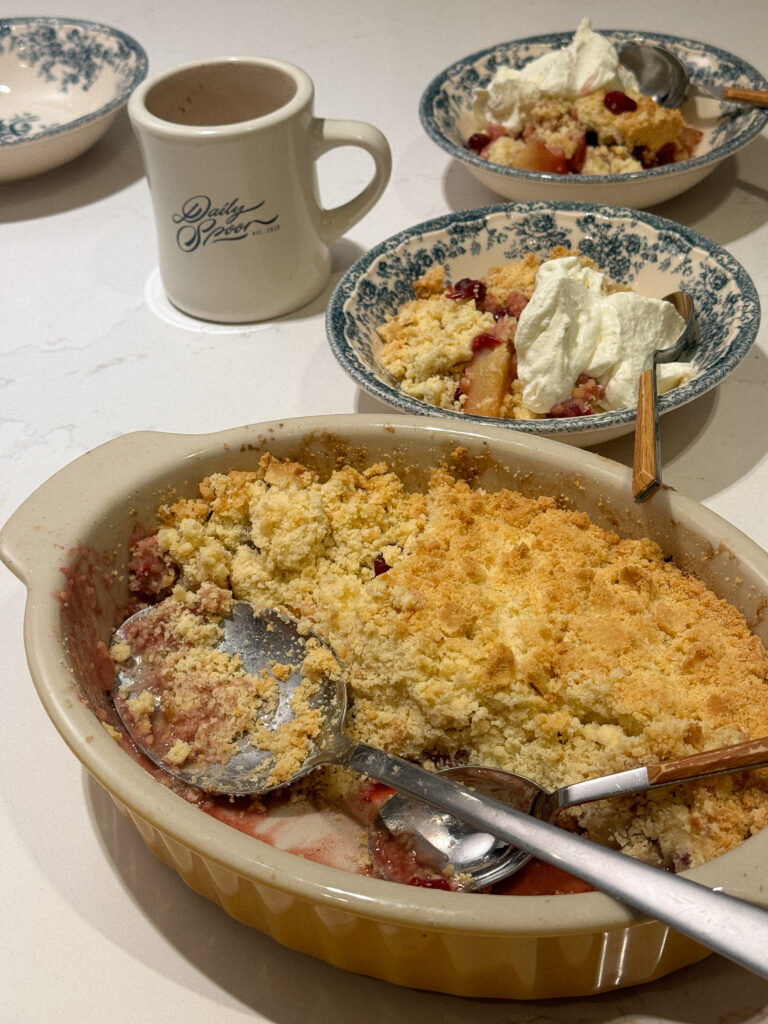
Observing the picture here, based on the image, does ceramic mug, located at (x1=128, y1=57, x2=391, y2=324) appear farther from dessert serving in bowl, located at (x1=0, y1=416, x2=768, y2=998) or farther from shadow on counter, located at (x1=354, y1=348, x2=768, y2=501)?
dessert serving in bowl, located at (x1=0, y1=416, x2=768, y2=998)

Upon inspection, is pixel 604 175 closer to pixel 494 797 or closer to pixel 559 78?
pixel 559 78

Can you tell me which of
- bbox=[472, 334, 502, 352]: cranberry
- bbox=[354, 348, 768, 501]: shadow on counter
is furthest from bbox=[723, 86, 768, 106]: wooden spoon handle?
bbox=[472, 334, 502, 352]: cranberry

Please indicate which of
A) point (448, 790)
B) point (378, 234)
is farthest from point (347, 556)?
point (378, 234)

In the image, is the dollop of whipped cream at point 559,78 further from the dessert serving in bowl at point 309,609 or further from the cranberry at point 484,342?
the dessert serving in bowl at point 309,609

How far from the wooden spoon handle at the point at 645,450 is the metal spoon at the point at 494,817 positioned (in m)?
0.26

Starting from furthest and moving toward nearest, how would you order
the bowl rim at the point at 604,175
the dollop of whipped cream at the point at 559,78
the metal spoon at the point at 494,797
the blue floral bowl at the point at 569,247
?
1. the dollop of whipped cream at the point at 559,78
2. the bowl rim at the point at 604,175
3. the blue floral bowl at the point at 569,247
4. the metal spoon at the point at 494,797

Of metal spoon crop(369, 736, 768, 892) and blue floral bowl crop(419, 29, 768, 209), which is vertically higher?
blue floral bowl crop(419, 29, 768, 209)

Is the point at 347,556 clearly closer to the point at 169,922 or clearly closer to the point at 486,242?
the point at 169,922

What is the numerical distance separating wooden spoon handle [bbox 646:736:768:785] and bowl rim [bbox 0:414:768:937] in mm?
65

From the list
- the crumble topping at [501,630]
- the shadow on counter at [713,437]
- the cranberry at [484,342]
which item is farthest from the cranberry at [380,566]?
the cranberry at [484,342]

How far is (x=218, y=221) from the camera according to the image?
102 centimetres

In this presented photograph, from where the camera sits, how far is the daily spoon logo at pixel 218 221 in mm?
1007

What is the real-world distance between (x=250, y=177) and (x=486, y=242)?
0.97 ft

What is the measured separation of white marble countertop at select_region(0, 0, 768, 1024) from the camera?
1.89 feet
